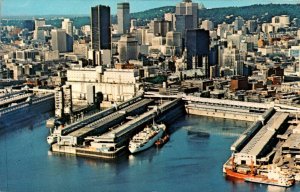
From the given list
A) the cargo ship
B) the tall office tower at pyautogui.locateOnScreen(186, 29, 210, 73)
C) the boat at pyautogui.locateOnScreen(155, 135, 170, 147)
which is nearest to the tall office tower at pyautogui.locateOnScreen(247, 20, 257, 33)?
the tall office tower at pyautogui.locateOnScreen(186, 29, 210, 73)

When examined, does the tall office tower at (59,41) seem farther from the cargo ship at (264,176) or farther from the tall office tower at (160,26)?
the cargo ship at (264,176)

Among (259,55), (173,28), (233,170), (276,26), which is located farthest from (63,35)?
(233,170)

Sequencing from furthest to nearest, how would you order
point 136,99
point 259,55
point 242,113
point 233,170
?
point 259,55, point 136,99, point 242,113, point 233,170

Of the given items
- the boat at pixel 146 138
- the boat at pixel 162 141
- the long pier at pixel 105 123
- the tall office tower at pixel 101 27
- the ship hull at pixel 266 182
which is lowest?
the ship hull at pixel 266 182

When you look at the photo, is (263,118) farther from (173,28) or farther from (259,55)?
(173,28)

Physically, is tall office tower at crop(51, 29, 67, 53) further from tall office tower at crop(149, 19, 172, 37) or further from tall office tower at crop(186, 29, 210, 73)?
tall office tower at crop(186, 29, 210, 73)

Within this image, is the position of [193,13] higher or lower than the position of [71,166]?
higher

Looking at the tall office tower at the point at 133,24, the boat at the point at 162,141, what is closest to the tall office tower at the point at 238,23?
the tall office tower at the point at 133,24
